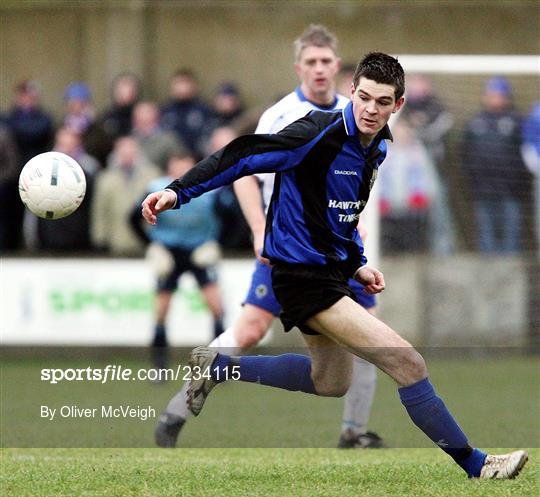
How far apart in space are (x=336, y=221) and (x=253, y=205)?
1.50 m

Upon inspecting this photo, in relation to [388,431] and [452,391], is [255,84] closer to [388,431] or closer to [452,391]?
[452,391]

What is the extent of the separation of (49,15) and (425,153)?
17.9 feet

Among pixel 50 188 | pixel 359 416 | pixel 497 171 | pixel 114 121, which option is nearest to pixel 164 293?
pixel 114 121

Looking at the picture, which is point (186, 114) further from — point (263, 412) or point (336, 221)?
point (336, 221)

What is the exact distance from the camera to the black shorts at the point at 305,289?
6.38m

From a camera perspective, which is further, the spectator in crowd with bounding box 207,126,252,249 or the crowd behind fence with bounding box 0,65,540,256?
the crowd behind fence with bounding box 0,65,540,256

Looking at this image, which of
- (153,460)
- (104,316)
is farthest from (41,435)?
(104,316)

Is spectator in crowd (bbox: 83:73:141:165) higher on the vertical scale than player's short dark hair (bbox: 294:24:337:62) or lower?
lower

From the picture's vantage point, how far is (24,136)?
15023 millimetres

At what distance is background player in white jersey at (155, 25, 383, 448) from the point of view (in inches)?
313

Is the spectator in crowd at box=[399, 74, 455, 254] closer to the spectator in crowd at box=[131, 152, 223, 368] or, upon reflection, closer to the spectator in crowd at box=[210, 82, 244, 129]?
the spectator in crowd at box=[210, 82, 244, 129]

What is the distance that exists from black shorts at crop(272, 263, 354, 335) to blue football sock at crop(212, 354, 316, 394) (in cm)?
40

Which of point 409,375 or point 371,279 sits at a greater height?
point 371,279

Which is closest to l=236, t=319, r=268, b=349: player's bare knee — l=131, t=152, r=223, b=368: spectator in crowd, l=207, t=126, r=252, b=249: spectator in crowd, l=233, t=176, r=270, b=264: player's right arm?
l=233, t=176, r=270, b=264: player's right arm
